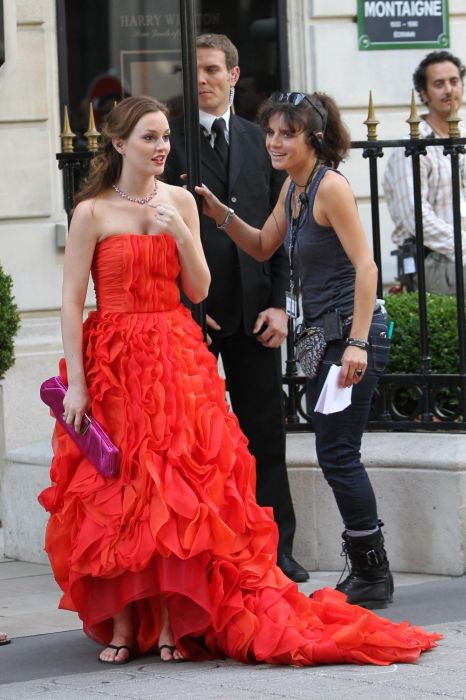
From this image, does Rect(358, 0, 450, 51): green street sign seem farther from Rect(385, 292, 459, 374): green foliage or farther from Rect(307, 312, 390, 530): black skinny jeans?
Rect(307, 312, 390, 530): black skinny jeans

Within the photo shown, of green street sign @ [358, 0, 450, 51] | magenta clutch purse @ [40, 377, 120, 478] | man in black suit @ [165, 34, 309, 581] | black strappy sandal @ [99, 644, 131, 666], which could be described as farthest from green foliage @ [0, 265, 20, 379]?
green street sign @ [358, 0, 450, 51]

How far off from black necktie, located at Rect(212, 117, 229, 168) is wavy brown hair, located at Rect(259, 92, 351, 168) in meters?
0.32

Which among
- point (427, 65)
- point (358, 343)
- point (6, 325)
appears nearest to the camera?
point (358, 343)

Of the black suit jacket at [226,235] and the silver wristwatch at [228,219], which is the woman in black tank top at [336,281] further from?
the black suit jacket at [226,235]

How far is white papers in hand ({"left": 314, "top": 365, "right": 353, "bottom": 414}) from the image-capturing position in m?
5.36

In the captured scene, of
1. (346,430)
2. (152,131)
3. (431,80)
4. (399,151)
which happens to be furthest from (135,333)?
(431,80)

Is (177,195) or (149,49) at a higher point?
(149,49)

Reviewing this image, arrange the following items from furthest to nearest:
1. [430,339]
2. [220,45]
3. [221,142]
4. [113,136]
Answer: [430,339] < [221,142] < [220,45] < [113,136]

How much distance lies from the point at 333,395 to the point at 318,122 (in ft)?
3.37

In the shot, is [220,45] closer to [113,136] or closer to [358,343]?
[113,136]

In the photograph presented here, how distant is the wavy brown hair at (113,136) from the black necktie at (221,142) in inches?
29.8

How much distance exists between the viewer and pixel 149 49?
10.3m

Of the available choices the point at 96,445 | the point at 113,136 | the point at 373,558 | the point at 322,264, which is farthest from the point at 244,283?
the point at 96,445

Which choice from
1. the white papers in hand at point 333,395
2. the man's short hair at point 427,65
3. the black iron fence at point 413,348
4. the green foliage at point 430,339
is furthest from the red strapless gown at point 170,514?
the man's short hair at point 427,65
